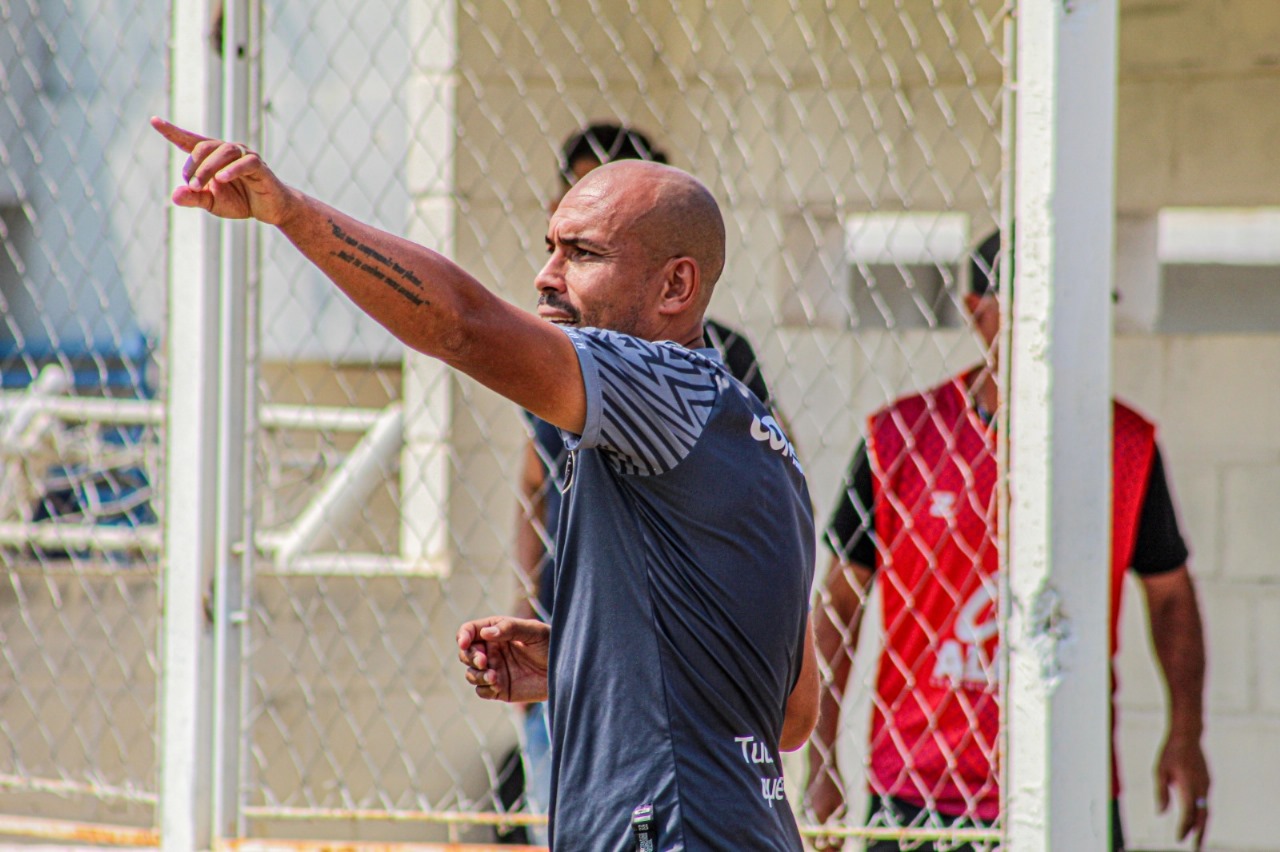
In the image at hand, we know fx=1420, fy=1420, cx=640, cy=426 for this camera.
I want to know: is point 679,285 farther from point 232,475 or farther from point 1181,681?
point 1181,681

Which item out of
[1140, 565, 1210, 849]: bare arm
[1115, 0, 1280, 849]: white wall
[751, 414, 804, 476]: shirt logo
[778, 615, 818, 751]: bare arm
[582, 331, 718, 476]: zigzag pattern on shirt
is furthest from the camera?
[1115, 0, 1280, 849]: white wall

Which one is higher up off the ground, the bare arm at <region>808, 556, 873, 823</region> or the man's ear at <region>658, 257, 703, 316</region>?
the man's ear at <region>658, 257, 703, 316</region>

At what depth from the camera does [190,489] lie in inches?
98.5

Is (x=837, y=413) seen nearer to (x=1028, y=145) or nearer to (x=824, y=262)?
Result: (x=824, y=262)

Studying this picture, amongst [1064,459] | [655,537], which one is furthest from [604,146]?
[655,537]

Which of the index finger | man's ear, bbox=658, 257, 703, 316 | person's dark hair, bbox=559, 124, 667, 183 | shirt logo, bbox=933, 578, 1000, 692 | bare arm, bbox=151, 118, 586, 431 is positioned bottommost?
shirt logo, bbox=933, 578, 1000, 692

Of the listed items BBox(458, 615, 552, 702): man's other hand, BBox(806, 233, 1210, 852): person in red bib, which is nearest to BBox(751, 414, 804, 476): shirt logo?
BBox(458, 615, 552, 702): man's other hand

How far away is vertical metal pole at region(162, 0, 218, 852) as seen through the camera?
2.49 m

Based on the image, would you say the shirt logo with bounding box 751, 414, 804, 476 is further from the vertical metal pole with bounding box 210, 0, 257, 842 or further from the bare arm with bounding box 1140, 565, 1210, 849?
the bare arm with bounding box 1140, 565, 1210, 849

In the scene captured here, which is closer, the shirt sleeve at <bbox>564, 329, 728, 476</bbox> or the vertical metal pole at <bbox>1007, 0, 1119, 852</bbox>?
the shirt sleeve at <bbox>564, 329, 728, 476</bbox>

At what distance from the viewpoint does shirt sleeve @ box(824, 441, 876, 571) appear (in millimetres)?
3234

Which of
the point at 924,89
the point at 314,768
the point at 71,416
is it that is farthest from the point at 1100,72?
the point at 71,416

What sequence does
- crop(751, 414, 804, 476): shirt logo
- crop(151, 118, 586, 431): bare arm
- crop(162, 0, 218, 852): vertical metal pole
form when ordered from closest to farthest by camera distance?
crop(151, 118, 586, 431): bare arm
crop(751, 414, 804, 476): shirt logo
crop(162, 0, 218, 852): vertical metal pole

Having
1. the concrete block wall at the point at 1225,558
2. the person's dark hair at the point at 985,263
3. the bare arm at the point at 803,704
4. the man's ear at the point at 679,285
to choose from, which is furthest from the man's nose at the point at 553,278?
the concrete block wall at the point at 1225,558
